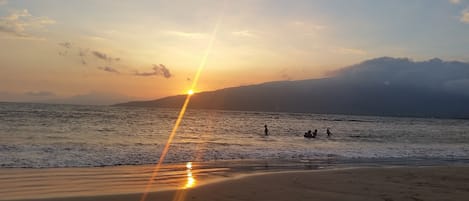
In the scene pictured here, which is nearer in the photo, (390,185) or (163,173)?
(390,185)

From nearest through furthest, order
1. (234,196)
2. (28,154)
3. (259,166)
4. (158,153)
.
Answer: (234,196), (259,166), (28,154), (158,153)

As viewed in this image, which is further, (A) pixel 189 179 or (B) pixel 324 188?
(A) pixel 189 179

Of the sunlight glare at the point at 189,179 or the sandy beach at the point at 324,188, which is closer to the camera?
the sandy beach at the point at 324,188

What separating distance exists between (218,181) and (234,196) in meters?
2.88

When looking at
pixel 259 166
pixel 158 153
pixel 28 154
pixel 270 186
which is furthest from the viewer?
pixel 158 153

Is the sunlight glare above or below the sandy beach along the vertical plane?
above

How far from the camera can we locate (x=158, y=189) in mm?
11977

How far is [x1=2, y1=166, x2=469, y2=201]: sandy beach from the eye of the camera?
11016mm

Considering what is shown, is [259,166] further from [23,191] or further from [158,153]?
[23,191]

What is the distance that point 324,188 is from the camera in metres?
12.6

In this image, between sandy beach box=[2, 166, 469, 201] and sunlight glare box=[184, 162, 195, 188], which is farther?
sunlight glare box=[184, 162, 195, 188]

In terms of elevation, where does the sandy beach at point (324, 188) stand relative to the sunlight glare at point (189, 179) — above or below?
below

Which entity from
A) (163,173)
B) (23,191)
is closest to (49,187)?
(23,191)

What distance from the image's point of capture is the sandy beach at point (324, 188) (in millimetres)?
11016
